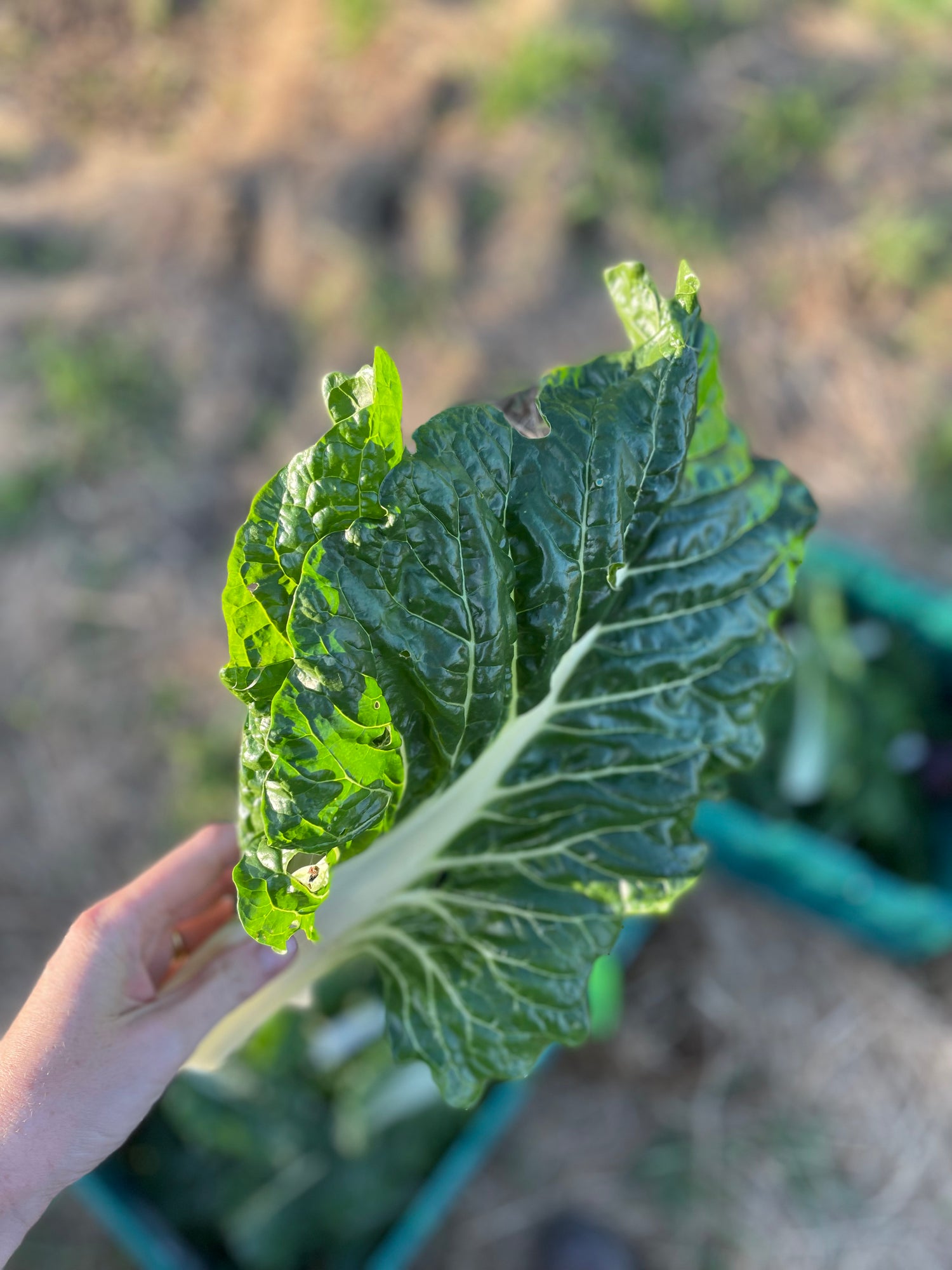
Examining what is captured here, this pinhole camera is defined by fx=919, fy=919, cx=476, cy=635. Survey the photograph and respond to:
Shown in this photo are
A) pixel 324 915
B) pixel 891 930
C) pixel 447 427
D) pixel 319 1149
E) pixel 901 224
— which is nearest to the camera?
pixel 447 427

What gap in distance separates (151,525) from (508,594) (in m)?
3.14

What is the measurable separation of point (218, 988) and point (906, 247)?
15.8ft

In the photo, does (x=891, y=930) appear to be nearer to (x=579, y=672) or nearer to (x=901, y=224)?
(x=579, y=672)

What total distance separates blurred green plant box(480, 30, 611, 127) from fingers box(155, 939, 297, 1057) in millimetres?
4653

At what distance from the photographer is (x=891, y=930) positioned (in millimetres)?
3393

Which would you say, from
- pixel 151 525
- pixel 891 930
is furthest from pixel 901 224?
pixel 151 525

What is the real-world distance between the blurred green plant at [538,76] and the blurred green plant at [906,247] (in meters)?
1.73

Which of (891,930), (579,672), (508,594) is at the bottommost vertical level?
(891,930)

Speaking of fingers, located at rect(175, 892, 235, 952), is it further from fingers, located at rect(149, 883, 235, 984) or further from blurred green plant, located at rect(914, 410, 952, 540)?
blurred green plant, located at rect(914, 410, 952, 540)

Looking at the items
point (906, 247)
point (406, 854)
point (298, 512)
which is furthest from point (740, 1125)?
point (906, 247)

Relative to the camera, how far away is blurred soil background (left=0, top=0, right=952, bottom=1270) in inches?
132

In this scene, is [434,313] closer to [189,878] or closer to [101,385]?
[101,385]

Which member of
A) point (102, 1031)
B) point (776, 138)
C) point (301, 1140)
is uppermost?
point (776, 138)

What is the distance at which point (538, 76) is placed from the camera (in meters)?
4.82
